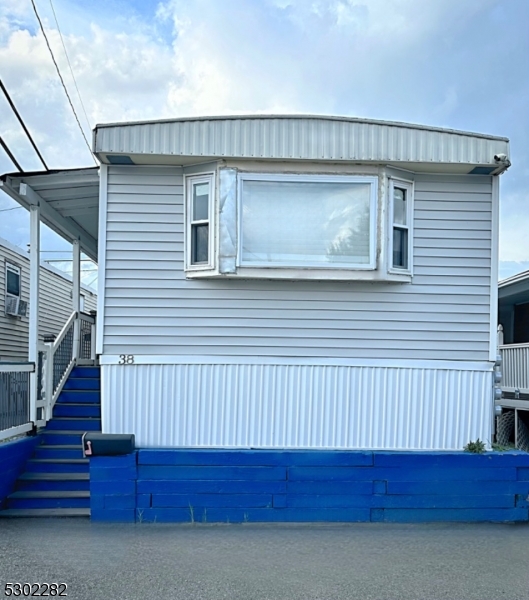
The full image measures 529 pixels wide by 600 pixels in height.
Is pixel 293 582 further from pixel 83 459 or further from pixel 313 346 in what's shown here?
pixel 83 459

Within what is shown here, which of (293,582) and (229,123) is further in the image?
(229,123)

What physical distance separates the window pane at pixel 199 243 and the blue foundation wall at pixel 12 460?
274 cm

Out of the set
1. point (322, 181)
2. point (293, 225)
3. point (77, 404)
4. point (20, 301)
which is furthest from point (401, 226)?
point (20, 301)

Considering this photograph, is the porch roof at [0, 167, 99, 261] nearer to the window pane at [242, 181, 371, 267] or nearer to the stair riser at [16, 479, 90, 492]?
the window pane at [242, 181, 371, 267]

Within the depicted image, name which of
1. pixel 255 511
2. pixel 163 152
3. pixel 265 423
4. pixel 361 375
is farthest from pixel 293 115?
pixel 255 511

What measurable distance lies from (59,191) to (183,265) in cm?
205

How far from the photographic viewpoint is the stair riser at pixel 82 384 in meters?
7.78

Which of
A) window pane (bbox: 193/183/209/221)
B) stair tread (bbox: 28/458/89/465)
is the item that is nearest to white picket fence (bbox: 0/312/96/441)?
stair tread (bbox: 28/458/89/465)

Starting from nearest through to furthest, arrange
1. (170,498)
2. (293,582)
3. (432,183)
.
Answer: (293,582), (170,498), (432,183)

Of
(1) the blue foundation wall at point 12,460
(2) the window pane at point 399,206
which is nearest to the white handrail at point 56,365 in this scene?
(1) the blue foundation wall at point 12,460

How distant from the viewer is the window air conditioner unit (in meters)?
11.6

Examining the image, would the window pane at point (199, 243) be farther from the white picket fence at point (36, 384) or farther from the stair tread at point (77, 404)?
the stair tread at point (77, 404)

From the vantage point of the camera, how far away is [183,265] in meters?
5.92

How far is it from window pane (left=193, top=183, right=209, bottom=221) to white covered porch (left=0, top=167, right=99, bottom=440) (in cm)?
127
